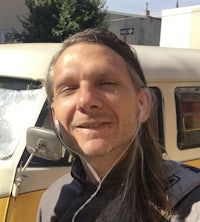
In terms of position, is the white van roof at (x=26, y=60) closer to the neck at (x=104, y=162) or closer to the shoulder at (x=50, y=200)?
the shoulder at (x=50, y=200)

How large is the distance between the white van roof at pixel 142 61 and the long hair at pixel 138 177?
1.60 meters

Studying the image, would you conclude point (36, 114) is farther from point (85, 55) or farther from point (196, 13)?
point (196, 13)

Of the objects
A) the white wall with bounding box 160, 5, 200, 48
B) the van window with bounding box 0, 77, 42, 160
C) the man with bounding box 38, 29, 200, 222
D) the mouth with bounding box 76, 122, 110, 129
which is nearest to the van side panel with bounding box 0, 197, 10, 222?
the van window with bounding box 0, 77, 42, 160

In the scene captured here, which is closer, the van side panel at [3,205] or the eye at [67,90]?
the eye at [67,90]

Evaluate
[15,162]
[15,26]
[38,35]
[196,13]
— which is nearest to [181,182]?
[15,162]

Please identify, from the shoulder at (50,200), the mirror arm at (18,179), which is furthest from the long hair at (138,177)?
the mirror arm at (18,179)

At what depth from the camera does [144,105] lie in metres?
1.72

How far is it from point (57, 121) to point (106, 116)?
0.25m

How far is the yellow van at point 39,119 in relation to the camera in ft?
9.66

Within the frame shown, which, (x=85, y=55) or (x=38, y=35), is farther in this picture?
(x=38, y=35)

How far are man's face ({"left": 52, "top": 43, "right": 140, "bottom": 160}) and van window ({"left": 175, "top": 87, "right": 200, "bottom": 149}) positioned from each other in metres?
2.34

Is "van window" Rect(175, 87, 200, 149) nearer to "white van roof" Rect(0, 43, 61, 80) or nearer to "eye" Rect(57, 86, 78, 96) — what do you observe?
"white van roof" Rect(0, 43, 61, 80)

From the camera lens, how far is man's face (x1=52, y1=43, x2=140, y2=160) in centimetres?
158

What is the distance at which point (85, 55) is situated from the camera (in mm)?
1689
